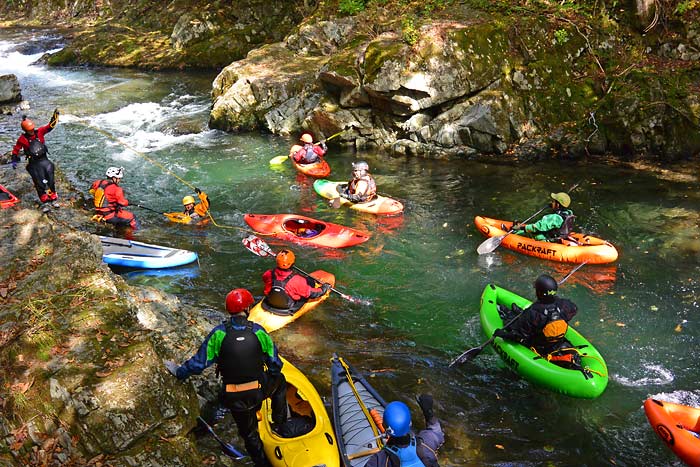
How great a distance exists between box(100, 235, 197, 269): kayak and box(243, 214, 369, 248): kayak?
Answer: 1610mm

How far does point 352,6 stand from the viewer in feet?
58.2

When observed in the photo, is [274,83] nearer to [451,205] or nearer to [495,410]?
[451,205]

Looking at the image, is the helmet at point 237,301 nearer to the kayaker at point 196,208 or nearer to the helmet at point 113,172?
the helmet at point 113,172

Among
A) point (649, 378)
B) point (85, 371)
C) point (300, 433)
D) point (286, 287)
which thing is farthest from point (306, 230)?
point (649, 378)

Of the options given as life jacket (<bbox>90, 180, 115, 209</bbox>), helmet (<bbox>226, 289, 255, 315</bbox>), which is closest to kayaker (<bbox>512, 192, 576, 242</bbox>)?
helmet (<bbox>226, 289, 255, 315</bbox>)

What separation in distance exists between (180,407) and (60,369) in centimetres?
108

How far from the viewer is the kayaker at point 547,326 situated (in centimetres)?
611

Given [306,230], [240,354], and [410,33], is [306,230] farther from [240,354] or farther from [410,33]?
[410,33]

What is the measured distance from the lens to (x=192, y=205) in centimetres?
1095

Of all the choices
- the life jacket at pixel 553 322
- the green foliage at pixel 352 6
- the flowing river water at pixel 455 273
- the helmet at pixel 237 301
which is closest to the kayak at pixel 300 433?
the flowing river water at pixel 455 273

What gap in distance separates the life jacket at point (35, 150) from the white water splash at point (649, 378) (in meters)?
9.84

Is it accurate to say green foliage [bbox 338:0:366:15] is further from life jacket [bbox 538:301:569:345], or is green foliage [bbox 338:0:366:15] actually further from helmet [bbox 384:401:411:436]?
helmet [bbox 384:401:411:436]

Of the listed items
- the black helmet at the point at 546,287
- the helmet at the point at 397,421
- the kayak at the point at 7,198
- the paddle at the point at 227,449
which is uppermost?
the helmet at the point at 397,421

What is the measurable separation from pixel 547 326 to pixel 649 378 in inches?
64.3
